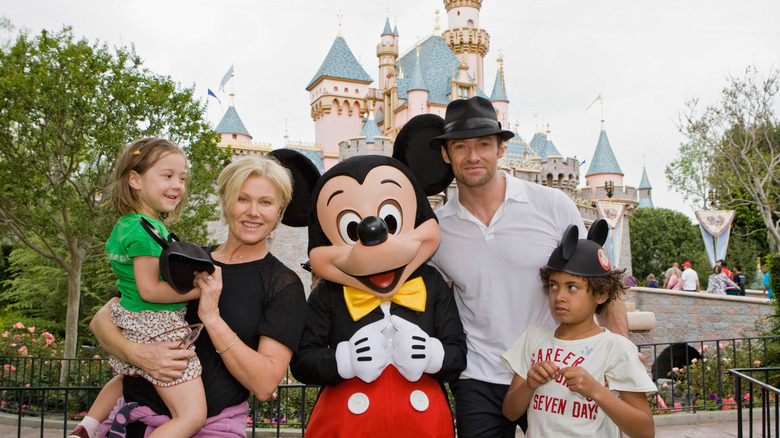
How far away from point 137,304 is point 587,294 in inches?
69.7

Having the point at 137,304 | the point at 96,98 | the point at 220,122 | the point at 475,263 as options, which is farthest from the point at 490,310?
the point at 220,122

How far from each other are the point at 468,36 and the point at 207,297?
3339 centimetres

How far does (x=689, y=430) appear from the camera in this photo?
6.53 m

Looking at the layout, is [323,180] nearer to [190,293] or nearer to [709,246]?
[190,293]

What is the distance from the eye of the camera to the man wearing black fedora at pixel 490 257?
9.52 feet

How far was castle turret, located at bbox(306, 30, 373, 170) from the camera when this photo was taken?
30.8 m

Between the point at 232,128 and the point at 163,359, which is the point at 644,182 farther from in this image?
the point at 163,359

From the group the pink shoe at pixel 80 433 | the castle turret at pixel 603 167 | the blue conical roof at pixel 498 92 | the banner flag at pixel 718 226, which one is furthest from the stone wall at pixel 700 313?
the blue conical roof at pixel 498 92

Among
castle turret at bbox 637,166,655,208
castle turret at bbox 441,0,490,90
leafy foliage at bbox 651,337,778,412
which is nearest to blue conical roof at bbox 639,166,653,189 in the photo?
castle turret at bbox 637,166,655,208

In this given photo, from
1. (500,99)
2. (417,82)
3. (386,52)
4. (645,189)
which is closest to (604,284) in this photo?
(417,82)

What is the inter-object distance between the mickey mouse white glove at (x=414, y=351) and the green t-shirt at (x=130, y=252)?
87 centimetres

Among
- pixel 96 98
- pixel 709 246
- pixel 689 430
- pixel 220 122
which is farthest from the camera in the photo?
pixel 220 122

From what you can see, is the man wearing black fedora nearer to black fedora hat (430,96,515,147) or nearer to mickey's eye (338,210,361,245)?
black fedora hat (430,96,515,147)

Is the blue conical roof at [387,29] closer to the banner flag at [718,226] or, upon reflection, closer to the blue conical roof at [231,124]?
the blue conical roof at [231,124]
